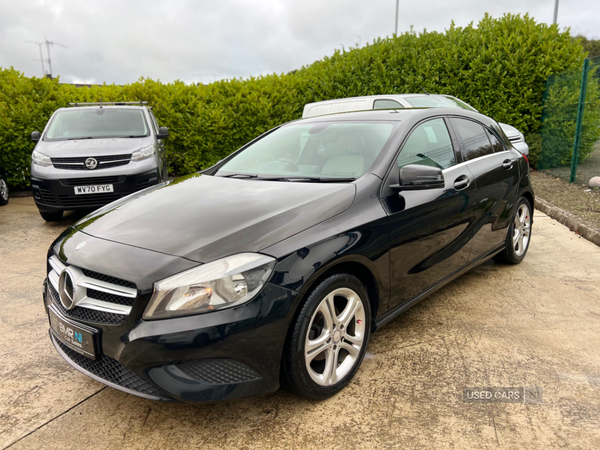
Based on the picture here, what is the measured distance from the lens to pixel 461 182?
3.32 metres

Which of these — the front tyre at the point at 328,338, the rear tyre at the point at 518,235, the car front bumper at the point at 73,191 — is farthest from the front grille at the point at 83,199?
the rear tyre at the point at 518,235

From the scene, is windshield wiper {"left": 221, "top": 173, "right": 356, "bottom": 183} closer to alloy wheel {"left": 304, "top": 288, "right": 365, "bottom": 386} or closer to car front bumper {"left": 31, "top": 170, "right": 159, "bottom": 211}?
alloy wheel {"left": 304, "top": 288, "right": 365, "bottom": 386}

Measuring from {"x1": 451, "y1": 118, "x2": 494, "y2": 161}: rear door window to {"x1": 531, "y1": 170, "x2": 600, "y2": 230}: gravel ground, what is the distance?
2.52 metres

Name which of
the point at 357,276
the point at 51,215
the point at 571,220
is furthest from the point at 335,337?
the point at 51,215

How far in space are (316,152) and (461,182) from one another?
1054 millimetres

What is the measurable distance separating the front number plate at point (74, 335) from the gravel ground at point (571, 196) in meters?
5.53

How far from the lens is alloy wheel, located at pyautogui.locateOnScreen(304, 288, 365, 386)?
7.63 feet

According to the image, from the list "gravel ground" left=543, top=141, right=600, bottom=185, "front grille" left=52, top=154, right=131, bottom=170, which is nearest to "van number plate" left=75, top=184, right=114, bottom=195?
"front grille" left=52, top=154, right=131, bottom=170

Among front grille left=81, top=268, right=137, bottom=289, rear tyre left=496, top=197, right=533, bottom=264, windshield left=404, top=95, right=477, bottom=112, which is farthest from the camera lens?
windshield left=404, top=95, right=477, bottom=112

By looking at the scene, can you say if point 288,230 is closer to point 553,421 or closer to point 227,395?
point 227,395

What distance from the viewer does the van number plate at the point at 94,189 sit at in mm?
6156

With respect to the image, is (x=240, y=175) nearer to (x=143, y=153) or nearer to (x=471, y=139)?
(x=471, y=139)

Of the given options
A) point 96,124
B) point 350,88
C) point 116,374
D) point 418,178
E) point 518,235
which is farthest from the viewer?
point 350,88

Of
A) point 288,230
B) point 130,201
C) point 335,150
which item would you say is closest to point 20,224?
point 130,201
